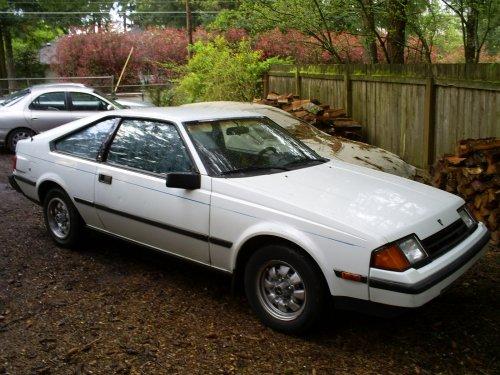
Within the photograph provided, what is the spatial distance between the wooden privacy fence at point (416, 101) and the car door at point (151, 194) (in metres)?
4.16

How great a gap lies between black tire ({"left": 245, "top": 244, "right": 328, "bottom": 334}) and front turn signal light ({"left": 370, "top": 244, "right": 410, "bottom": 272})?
42cm

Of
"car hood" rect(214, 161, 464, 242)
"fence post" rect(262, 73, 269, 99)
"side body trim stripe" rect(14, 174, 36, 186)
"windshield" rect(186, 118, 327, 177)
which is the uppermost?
"fence post" rect(262, 73, 269, 99)

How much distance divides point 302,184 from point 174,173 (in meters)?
0.96

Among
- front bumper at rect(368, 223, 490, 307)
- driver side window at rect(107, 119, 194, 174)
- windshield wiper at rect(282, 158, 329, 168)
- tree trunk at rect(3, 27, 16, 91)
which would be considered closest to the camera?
front bumper at rect(368, 223, 490, 307)

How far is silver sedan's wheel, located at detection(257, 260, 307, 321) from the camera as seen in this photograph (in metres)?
3.67

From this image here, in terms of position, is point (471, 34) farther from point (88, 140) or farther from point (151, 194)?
point (151, 194)

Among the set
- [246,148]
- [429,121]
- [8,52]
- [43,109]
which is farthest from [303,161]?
[8,52]

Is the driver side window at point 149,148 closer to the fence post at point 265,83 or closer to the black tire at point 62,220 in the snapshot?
the black tire at point 62,220

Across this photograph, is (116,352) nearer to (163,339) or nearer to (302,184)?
(163,339)

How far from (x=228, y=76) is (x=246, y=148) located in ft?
28.4

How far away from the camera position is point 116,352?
3570 mm

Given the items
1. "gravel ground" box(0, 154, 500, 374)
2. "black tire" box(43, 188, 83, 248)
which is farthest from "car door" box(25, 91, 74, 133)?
"gravel ground" box(0, 154, 500, 374)

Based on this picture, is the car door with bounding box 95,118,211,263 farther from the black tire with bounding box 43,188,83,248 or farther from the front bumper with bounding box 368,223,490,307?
the front bumper with bounding box 368,223,490,307

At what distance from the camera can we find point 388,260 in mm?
3268
